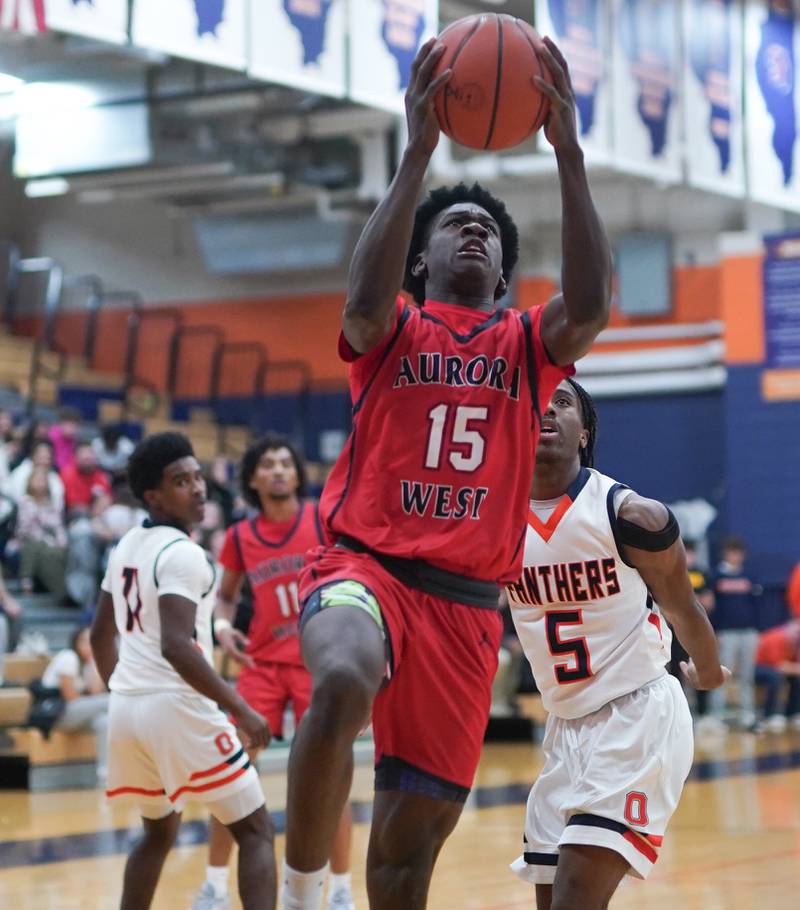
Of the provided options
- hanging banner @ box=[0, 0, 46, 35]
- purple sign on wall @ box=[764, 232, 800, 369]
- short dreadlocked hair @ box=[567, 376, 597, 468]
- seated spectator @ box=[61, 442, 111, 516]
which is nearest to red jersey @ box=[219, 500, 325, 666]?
short dreadlocked hair @ box=[567, 376, 597, 468]

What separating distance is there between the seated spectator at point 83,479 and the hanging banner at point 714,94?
5966 millimetres

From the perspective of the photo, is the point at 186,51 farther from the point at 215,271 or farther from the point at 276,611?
the point at 215,271

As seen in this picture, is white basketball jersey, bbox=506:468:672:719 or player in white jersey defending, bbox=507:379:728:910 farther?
white basketball jersey, bbox=506:468:672:719

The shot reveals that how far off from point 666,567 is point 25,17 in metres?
7.35

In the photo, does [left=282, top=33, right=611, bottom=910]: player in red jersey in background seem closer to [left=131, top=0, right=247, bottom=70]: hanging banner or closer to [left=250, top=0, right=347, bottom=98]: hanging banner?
[left=131, top=0, right=247, bottom=70]: hanging banner

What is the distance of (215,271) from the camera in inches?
858

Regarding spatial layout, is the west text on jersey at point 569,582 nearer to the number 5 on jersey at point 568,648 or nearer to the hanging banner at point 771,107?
the number 5 on jersey at point 568,648

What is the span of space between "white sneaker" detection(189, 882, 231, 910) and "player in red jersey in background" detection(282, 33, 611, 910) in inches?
106

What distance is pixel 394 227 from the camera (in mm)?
3525

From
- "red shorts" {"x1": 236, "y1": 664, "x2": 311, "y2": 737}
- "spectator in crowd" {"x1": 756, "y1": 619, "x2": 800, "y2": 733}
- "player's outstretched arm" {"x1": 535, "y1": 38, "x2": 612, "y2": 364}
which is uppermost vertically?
"player's outstretched arm" {"x1": 535, "y1": 38, "x2": 612, "y2": 364}

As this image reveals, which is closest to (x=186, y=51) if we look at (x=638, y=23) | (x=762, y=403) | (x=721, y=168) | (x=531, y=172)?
(x=638, y=23)

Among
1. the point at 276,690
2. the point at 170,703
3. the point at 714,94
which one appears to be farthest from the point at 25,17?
the point at 170,703

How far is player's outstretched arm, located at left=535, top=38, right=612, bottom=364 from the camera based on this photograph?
360 cm

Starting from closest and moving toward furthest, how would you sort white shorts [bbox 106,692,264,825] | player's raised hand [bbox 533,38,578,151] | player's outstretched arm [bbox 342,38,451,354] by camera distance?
player's outstretched arm [bbox 342,38,451,354] → player's raised hand [bbox 533,38,578,151] → white shorts [bbox 106,692,264,825]
